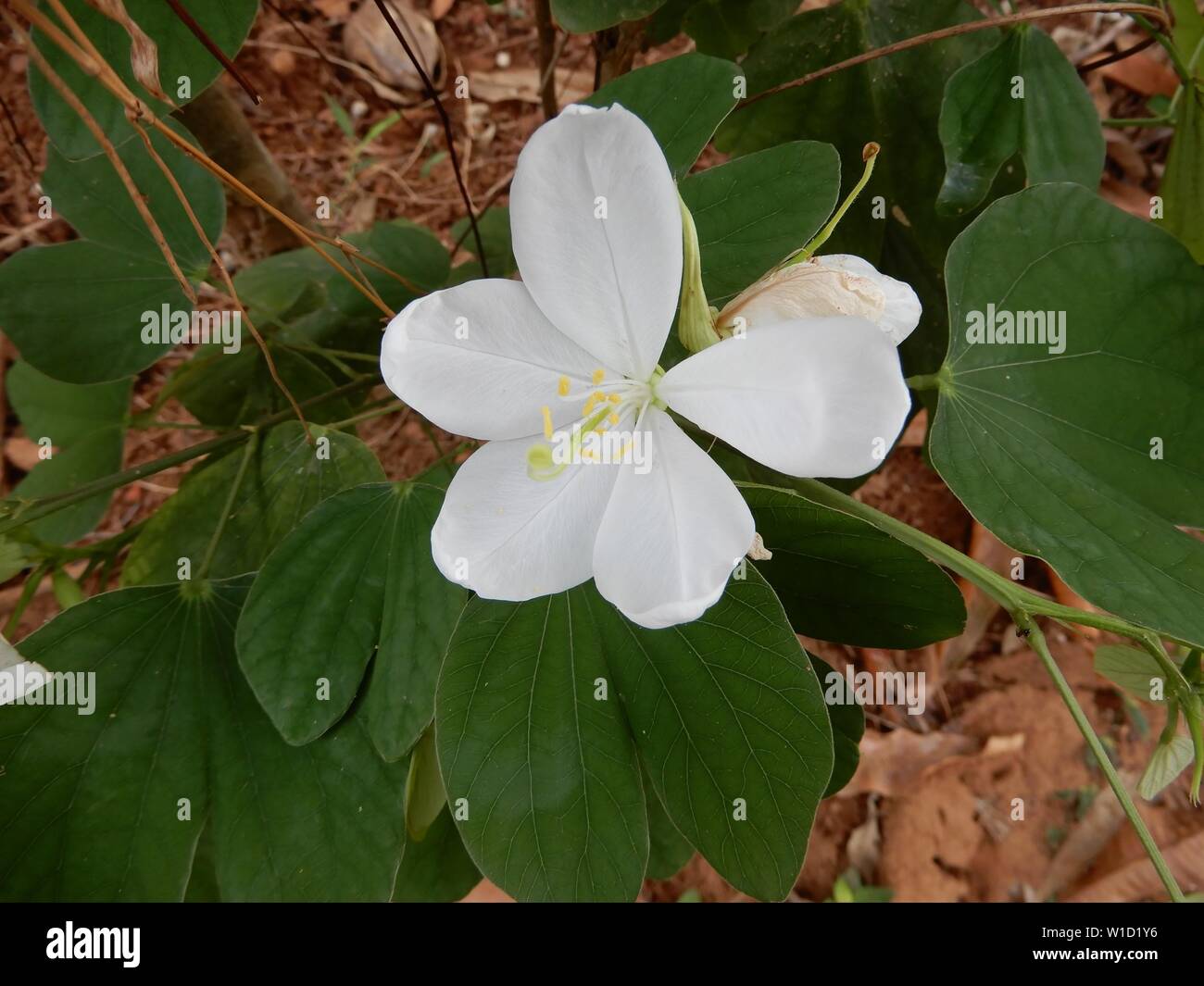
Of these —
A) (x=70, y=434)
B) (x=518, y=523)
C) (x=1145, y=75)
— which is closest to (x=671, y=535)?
(x=518, y=523)

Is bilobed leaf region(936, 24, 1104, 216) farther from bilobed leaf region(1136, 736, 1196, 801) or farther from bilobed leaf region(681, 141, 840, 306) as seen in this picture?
bilobed leaf region(1136, 736, 1196, 801)

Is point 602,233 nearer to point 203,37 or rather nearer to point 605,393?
point 605,393

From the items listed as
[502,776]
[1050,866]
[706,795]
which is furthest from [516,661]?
[1050,866]

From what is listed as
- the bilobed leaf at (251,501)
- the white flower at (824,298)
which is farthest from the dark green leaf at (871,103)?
the bilobed leaf at (251,501)

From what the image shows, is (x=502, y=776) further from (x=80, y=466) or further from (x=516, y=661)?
(x=80, y=466)

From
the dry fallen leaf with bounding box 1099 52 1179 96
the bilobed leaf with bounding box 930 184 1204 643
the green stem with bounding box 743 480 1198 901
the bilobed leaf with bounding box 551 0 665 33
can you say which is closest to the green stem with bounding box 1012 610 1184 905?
the green stem with bounding box 743 480 1198 901
